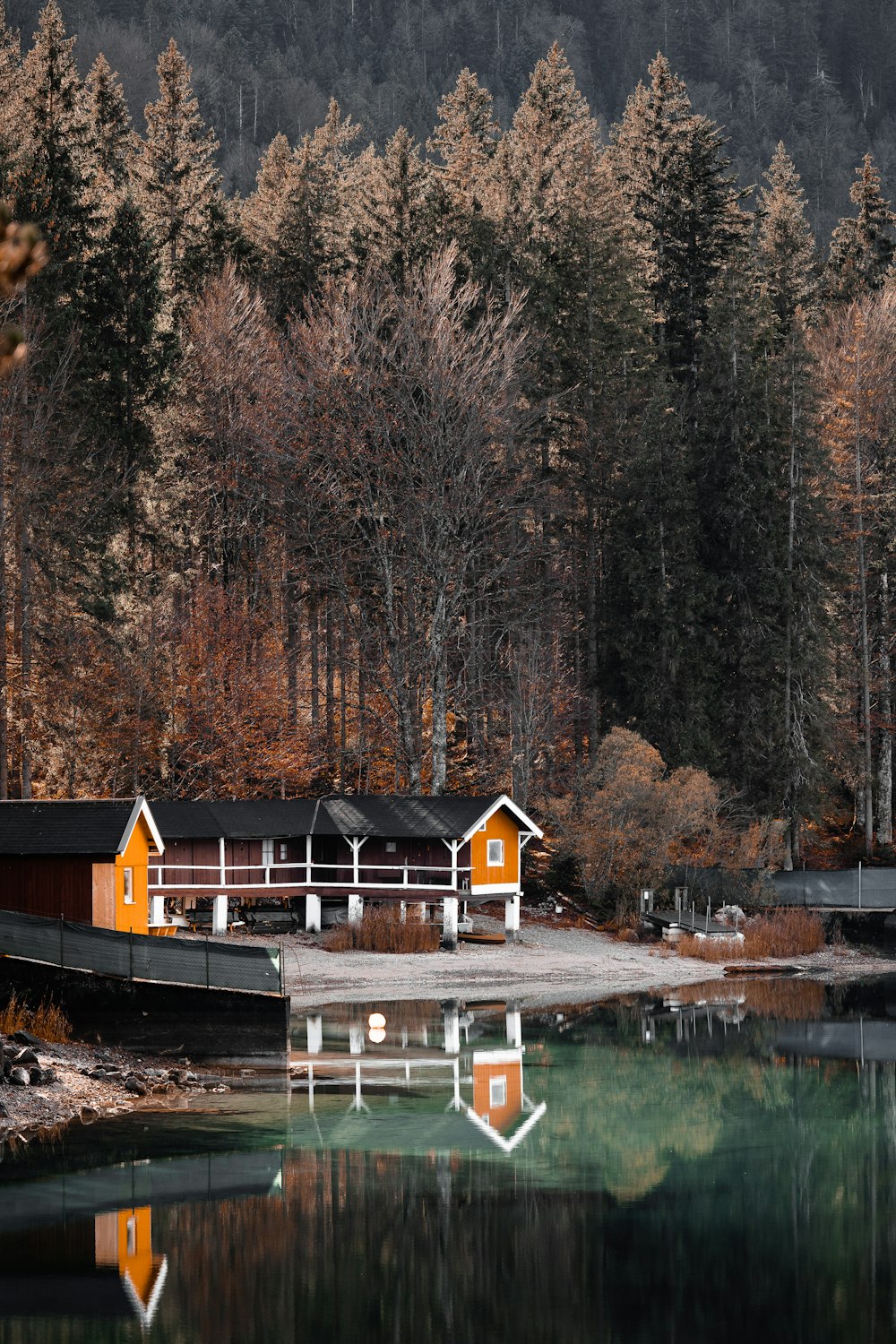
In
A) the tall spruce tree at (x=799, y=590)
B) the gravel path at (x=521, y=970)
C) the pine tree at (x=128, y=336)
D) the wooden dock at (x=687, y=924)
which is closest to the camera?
the gravel path at (x=521, y=970)

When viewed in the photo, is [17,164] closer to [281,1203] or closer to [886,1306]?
[281,1203]

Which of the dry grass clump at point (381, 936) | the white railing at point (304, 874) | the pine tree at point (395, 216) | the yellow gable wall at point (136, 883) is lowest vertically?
the dry grass clump at point (381, 936)

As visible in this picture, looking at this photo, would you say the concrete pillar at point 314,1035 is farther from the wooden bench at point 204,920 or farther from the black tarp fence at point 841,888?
the black tarp fence at point 841,888

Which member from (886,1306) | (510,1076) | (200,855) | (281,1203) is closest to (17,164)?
(200,855)

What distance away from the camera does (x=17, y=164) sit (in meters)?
48.2

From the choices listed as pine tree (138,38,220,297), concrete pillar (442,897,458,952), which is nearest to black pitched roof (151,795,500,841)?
concrete pillar (442,897,458,952)

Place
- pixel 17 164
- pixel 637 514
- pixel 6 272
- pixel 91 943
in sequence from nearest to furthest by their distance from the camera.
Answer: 1. pixel 6 272
2. pixel 91 943
3. pixel 17 164
4. pixel 637 514

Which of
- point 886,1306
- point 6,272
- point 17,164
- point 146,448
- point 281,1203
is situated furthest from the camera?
point 146,448

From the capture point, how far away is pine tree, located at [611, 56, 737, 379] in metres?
65.6

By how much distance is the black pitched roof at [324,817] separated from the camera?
43938 mm

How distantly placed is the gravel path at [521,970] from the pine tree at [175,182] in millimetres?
27894

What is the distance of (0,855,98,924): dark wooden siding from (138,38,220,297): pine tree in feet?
99.9

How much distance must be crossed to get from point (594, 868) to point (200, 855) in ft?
40.0

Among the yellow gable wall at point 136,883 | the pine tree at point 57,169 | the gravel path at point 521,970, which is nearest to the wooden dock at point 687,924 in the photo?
the gravel path at point 521,970
